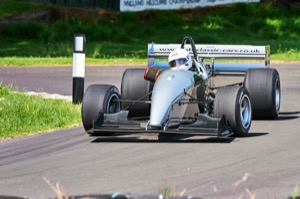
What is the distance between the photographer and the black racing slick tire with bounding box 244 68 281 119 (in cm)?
1496

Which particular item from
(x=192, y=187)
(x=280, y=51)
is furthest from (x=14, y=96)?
(x=280, y=51)

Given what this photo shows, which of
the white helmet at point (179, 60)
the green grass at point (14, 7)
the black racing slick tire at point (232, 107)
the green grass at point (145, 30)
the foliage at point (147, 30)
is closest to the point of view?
the black racing slick tire at point (232, 107)

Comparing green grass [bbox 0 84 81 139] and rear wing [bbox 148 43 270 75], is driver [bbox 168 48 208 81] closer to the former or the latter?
rear wing [bbox 148 43 270 75]

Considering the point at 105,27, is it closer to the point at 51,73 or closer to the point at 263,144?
the point at 51,73

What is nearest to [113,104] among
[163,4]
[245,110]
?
[245,110]

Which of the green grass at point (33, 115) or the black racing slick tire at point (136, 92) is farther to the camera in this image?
the black racing slick tire at point (136, 92)

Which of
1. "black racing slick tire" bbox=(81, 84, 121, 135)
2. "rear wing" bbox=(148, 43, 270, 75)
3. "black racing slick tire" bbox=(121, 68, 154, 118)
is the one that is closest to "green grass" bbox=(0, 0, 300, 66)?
"rear wing" bbox=(148, 43, 270, 75)

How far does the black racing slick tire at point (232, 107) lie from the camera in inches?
519

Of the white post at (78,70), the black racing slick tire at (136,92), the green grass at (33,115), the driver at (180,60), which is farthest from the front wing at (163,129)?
the white post at (78,70)

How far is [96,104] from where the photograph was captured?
45.2 feet

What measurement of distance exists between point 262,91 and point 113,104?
80.4 inches

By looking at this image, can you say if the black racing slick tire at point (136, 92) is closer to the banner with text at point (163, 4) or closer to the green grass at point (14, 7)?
the green grass at point (14, 7)

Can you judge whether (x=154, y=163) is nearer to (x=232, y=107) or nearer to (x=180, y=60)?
(x=232, y=107)

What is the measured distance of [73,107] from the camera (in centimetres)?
1656
